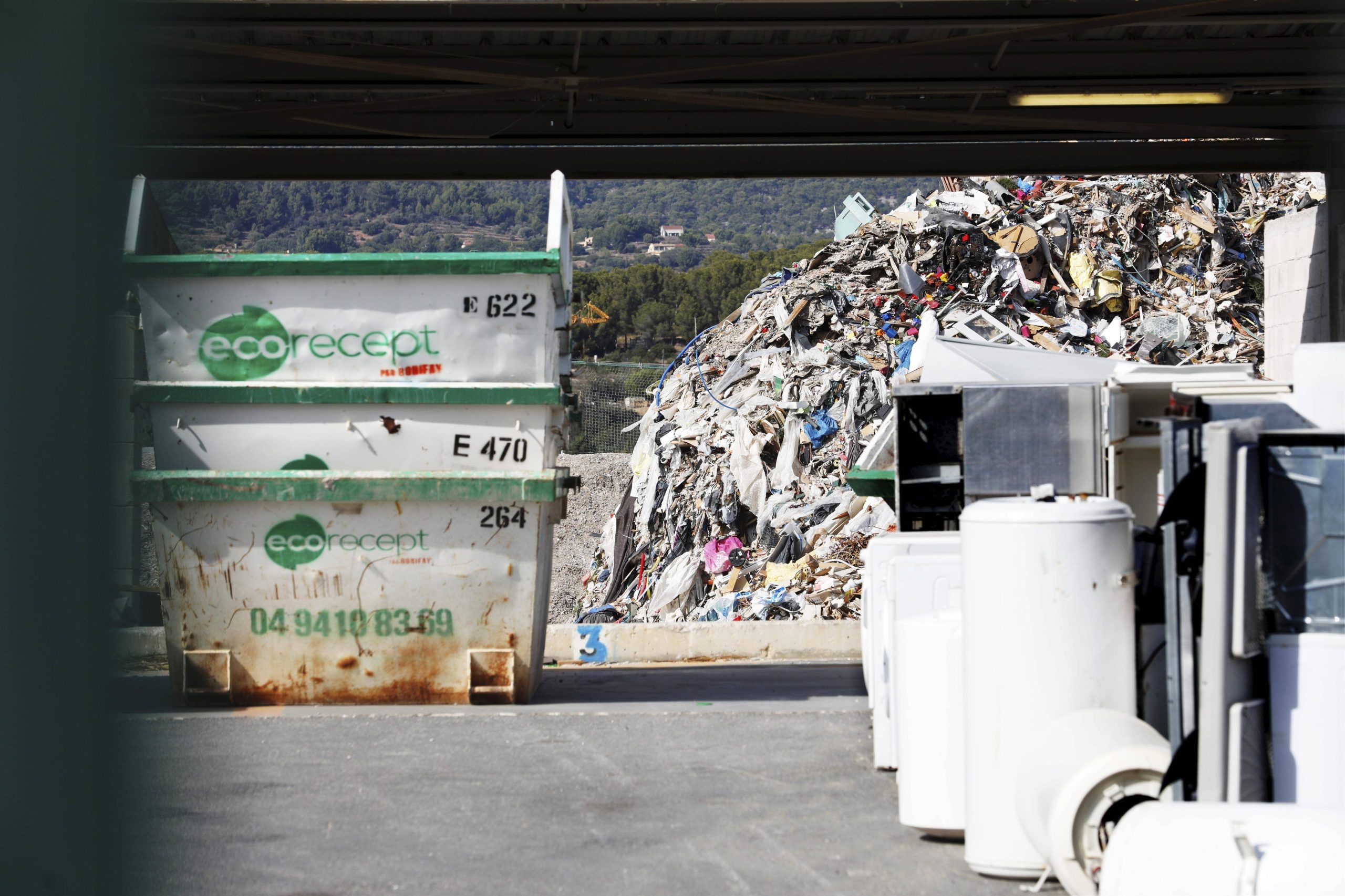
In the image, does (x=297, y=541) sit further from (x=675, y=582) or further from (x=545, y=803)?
(x=675, y=582)

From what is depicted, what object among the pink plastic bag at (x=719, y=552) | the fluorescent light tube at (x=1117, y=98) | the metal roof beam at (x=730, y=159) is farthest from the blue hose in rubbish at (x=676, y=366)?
the fluorescent light tube at (x=1117, y=98)

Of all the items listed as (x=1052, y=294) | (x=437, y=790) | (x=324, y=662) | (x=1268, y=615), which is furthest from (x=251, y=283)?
(x=1052, y=294)

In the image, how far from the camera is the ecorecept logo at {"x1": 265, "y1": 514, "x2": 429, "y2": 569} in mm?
6367

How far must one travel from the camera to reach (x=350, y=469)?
21.0 feet

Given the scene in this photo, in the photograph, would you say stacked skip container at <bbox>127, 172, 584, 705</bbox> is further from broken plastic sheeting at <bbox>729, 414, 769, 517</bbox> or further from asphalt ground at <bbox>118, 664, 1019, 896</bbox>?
broken plastic sheeting at <bbox>729, 414, 769, 517</bbox>

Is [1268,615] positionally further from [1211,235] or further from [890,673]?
[1211,235]

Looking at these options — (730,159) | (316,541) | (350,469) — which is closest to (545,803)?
(316,541)

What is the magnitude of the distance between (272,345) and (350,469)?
0.81 metres

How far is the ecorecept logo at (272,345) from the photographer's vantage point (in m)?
6.48

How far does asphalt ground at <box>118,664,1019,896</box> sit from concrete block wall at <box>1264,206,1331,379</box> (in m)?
6.82

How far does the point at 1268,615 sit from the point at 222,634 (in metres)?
5.14

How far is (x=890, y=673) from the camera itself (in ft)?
15.0

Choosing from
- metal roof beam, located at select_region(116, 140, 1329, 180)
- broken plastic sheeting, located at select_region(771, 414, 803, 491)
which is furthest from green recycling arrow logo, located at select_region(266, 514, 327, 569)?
broken plastic sheeting, located at select_region(771, 414, 803, 491)

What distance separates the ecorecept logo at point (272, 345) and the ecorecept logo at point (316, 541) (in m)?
0.85
